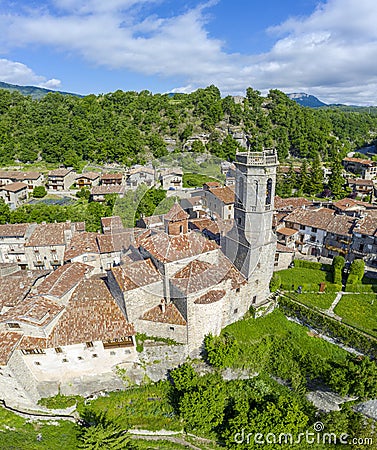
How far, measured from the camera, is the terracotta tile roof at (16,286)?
106ft

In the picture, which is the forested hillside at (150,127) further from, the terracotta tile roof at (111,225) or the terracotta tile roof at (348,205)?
the terracotta tile roof at (111,225)

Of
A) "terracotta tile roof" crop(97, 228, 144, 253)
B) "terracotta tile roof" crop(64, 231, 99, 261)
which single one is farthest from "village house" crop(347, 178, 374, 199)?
"terracotta tile roof" crop(64, 231, 99, 261)

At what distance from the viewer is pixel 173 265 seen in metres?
28.1

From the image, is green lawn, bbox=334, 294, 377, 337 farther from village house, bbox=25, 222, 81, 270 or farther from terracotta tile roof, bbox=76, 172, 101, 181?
terracotta tile roof, bbox=76, 172, 101, 181

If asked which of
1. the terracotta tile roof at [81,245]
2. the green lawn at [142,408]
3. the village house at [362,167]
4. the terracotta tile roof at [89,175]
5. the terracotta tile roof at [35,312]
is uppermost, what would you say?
the village house at [362,167]

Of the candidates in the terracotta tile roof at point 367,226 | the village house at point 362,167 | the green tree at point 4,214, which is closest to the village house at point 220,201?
the terracotta tile roof at point 367,226

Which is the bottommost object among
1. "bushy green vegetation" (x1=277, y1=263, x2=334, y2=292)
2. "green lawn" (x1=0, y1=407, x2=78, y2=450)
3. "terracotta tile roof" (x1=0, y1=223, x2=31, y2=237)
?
"green lawn" (x1=0, y1=407, x2=78, y2=450)

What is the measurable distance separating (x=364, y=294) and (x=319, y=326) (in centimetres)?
925

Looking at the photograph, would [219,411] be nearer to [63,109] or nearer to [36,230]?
[36,230]

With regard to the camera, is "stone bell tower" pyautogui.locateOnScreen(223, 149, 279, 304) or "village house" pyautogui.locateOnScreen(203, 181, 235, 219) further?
"village house" pyautogui.locateOnScreen(203, 181, 235, 219)

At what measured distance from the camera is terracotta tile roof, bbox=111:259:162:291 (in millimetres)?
27467

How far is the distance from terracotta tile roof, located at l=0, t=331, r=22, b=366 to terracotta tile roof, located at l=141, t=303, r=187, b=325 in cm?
1092

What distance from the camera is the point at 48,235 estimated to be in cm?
4584

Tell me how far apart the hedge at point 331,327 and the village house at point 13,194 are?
6084cm
